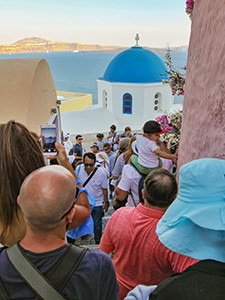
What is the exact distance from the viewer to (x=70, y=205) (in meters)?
1.40

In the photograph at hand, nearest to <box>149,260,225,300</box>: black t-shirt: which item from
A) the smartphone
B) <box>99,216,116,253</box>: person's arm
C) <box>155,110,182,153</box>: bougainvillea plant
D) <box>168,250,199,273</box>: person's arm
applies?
<box>168,250,199,273</box>: person's arm

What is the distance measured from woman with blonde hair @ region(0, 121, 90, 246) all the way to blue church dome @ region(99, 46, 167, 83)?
18.0m

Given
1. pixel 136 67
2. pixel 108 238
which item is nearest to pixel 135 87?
pixel 136 67

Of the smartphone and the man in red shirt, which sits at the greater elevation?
the smartphone

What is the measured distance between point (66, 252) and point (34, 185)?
0.36m

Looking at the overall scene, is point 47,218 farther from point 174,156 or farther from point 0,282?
point 174,156

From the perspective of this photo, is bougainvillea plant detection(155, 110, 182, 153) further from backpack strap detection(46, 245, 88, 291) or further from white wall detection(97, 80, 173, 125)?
white wall detection(97, 80, 173, 125)

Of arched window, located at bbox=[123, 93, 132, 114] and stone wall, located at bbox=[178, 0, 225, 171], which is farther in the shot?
arched window, located at bbox=[123, 93, 132, 114]

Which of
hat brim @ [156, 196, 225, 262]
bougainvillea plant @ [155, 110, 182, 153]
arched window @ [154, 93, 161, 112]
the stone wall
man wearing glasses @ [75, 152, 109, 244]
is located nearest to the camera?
hat brim @ [156, 196, 225, 262]

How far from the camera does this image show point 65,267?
128 centimetres

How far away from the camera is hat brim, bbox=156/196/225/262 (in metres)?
1.29

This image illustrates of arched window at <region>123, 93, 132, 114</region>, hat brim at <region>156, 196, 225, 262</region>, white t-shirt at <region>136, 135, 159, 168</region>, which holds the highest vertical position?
hat brim at <region>156, 196, 225, 262</region>

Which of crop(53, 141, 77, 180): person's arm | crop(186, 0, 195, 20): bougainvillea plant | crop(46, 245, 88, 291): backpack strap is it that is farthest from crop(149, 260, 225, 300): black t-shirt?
crop(186, 0, 195, 20): bougainvillea plant

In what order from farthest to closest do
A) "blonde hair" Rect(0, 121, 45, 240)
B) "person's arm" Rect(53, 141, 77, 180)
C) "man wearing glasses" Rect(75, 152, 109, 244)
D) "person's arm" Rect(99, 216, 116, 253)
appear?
"man wearing glasses" Rect(75, 152, 109, 244) < "person's arm" Rect(53, 141, 77, 180) < "person's arm" Rect(99, 216, 116, 253) < "blonde hair" Rect(0, 121, 45, 240)
